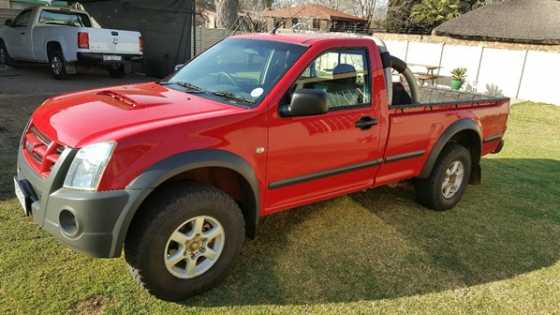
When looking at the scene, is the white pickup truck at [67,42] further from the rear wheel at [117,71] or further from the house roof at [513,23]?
the house roof at [513,23]

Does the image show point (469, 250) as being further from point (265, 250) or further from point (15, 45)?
point (15, 45)

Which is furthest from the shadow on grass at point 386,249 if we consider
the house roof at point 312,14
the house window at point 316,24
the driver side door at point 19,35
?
the house window at point 316,24

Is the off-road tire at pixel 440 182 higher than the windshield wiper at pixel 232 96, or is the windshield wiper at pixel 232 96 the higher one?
Answer: the windshield wiper at pixel 232 96

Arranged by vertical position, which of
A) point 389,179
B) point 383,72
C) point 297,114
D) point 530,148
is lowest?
point 530,148

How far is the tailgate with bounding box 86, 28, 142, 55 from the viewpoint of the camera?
10281mm

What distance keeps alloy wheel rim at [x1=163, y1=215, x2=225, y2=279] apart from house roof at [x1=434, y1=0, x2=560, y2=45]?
72.0ft

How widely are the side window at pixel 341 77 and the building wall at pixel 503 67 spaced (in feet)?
44.5

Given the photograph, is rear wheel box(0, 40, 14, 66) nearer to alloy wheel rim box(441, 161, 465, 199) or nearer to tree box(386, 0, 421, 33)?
alloy wheel rim box(441, 161, 465, 199)

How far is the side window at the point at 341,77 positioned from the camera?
3.48 meters

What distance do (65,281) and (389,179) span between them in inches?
111

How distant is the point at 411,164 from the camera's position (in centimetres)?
427

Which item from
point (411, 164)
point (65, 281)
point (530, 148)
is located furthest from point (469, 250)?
point (530, 148)

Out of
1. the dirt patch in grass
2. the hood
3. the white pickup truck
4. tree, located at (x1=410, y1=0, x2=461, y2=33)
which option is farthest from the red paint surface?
tree, located at (x1=410, y1=0, x2=461, y2=33)

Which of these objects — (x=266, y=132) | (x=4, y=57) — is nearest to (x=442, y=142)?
(x=266, y=132)
